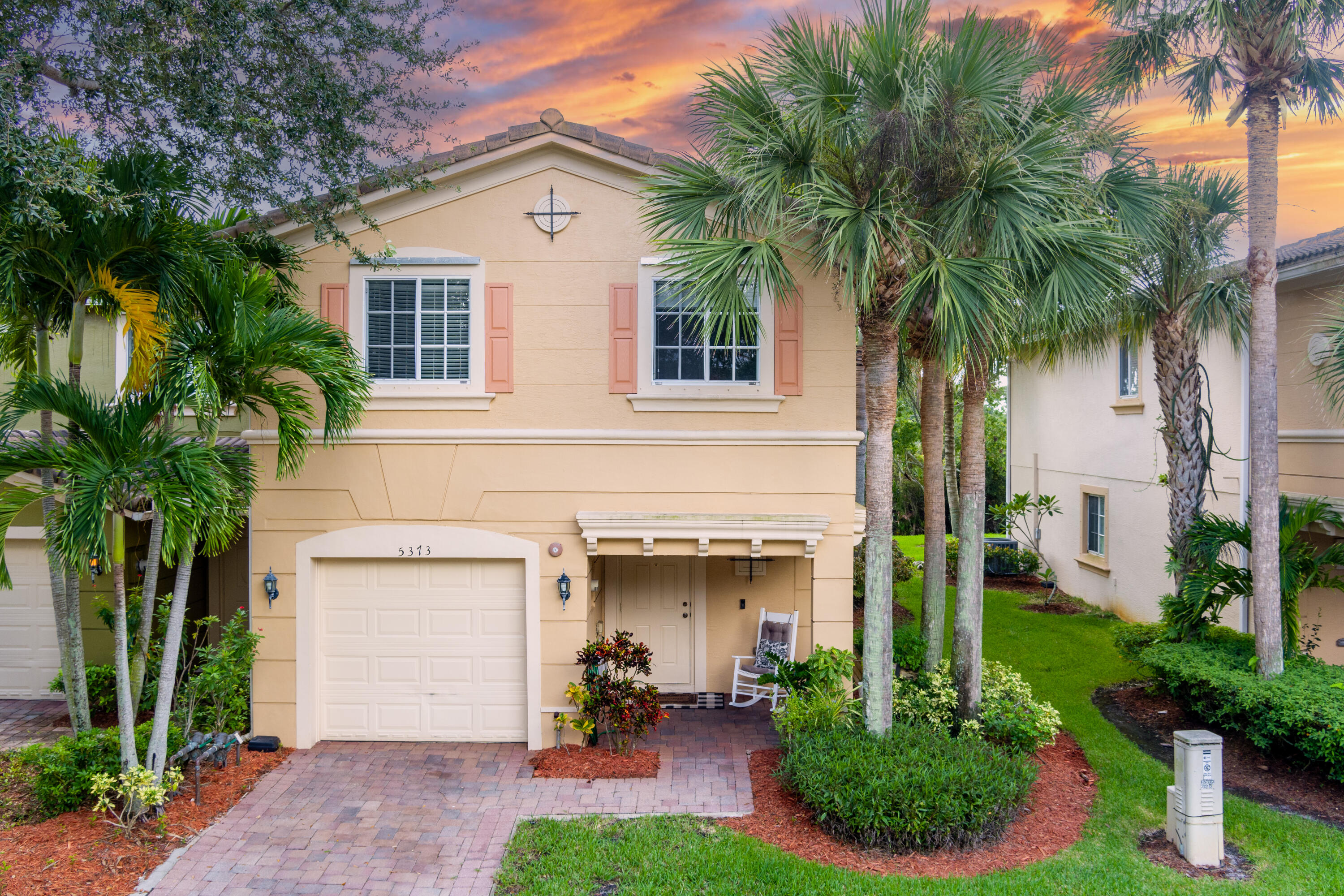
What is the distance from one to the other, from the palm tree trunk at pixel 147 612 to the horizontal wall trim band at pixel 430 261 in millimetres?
3642

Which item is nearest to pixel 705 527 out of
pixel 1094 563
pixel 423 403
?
pixel 423 403

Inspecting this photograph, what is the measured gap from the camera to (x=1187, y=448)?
10562 millimetres

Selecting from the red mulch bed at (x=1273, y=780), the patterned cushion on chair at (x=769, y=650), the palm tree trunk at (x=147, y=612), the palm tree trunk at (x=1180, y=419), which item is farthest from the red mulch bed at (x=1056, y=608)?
the palm tree trunk at (x=147, y=612)

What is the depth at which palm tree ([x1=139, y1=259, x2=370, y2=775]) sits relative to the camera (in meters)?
6.79

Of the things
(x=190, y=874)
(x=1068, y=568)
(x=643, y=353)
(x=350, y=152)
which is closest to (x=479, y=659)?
(x=190, y=874)

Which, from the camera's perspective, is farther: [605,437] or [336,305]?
[336,305]

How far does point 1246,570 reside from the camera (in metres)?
9.61

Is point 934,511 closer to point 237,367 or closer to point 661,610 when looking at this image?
point 661,610

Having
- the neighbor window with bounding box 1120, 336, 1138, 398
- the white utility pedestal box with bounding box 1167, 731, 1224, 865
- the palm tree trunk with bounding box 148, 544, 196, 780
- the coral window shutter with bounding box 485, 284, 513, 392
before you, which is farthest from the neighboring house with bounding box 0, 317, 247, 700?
the neighbor window with bounding box 1120, 336, 1138, 398

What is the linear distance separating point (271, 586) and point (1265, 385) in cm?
1151

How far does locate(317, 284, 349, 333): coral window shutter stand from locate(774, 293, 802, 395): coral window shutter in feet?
16.5

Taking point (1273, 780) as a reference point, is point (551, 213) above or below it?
above

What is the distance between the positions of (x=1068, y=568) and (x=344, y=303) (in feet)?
54.3

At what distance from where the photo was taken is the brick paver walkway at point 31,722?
892 centimetres
